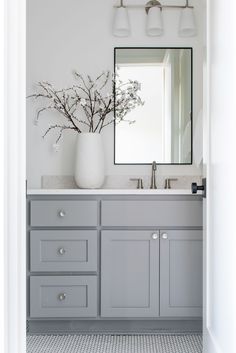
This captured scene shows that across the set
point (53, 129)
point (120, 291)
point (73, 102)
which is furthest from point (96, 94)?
point (120, 291)

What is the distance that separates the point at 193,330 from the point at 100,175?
1120mm

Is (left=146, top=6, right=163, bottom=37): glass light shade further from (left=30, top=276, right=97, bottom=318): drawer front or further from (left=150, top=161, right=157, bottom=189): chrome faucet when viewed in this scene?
(left=30, top=276, right=97, bottom=318): drawer front

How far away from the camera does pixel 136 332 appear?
2723mm

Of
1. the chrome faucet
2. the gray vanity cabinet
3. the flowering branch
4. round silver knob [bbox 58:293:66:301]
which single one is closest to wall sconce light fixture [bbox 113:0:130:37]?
the flowering branch

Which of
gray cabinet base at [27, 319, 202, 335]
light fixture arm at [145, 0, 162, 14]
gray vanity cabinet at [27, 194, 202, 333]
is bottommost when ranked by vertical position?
gray cabinet base at [27, 319, 202, 335]

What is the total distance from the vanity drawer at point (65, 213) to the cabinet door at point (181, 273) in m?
0.45

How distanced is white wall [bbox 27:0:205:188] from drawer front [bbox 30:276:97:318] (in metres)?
0.76

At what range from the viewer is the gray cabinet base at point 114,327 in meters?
2.71

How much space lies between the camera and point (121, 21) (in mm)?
3062

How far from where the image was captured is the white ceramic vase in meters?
2.89

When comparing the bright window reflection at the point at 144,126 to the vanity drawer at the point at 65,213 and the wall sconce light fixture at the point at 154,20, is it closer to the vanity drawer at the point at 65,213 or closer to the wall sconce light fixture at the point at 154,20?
the wall sconce light fixture at the point at 154,20
